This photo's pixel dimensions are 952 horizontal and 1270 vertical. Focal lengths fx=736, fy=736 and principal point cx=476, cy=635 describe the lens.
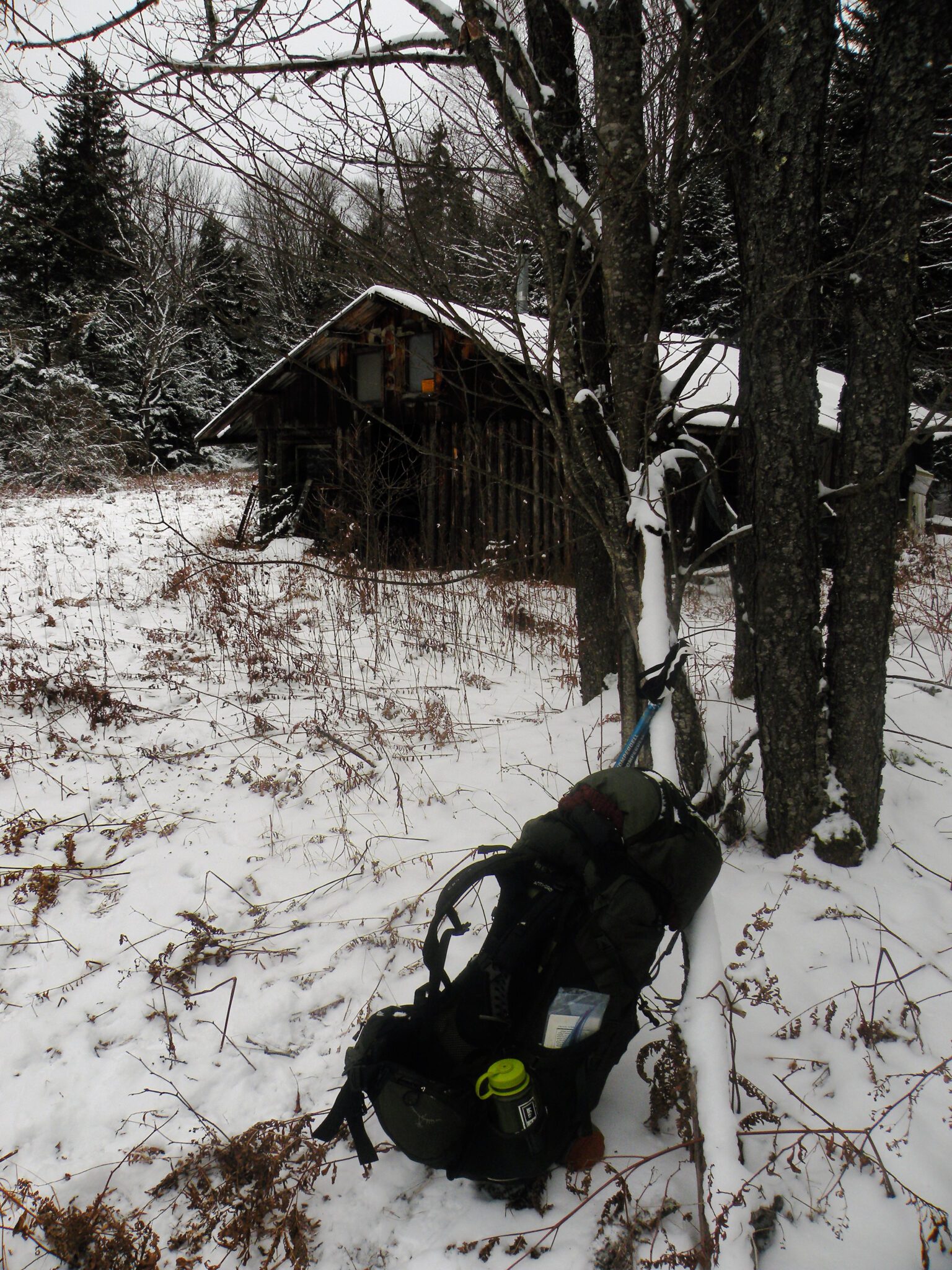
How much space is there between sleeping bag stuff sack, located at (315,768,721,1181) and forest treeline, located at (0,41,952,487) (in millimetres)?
1546

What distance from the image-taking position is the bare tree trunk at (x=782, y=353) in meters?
2.55

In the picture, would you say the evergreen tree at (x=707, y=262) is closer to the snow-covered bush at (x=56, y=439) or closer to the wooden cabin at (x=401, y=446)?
the wooden cabin at (x=401, y=446)

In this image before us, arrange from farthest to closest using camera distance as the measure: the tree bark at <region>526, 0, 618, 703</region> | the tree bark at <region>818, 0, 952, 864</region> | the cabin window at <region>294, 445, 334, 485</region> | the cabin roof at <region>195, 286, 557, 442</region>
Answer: the cabin window at <region>294, 445, 334, 485</region>
the cabin roof at <region>195, 286, 557, 442</region>
the tree bark at <region>526, 0, 618, 703</region>
the tree bark at <region>818, 0, 952, 864</region>

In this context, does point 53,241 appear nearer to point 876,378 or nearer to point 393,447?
point 393,447

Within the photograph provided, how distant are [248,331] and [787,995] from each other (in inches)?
119

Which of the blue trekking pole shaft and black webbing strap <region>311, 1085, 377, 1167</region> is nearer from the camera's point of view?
black webbing strap <region>311, 1085, 377, 1167</region>

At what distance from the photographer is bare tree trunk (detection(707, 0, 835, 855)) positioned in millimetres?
2555

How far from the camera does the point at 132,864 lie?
11.2ft

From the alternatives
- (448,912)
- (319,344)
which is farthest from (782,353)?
(319,344)

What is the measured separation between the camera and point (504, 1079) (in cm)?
182

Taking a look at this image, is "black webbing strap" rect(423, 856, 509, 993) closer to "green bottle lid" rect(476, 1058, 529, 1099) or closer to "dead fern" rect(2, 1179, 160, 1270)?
"green bottle lid" rect(476, 1058, 529, 1099)

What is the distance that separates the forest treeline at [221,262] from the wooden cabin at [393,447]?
36.3 inches

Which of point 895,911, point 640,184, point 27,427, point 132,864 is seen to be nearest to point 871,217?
point 640,184

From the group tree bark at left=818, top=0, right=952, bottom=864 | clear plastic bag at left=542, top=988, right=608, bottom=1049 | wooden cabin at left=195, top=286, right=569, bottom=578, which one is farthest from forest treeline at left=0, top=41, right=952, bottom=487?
clear plastic bag at left=542, top=988, right=608, bottom=1049
